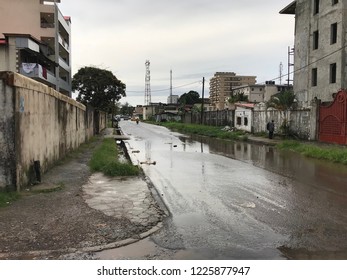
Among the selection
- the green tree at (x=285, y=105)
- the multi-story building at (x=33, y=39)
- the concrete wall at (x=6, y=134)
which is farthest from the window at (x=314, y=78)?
the concrete wall at (x=6, y=134)

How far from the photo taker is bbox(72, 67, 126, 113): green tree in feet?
158

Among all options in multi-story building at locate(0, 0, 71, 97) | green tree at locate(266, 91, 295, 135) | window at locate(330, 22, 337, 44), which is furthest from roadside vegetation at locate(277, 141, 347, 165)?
multi-story building at locate(0, 0, 71, 97)

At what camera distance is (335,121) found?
22656 mm

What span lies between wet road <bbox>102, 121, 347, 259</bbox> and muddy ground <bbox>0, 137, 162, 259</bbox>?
31.3 inches

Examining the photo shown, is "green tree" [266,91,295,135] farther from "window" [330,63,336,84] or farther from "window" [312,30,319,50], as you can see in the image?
"window" [312,30,319,50]

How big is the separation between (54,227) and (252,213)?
3486 millimetres

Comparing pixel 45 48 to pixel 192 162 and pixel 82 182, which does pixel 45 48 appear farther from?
pixel 82 182

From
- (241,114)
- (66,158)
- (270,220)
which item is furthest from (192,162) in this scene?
(241,114)

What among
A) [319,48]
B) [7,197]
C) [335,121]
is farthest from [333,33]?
[7,197]

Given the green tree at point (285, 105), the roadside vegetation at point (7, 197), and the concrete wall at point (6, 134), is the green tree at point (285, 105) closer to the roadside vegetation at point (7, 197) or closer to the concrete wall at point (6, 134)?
Answer: the concrete wall at point (6, 134)

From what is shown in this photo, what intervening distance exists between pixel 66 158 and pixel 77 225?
9213 mm

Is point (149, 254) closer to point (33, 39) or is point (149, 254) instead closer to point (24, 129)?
point (24, 129)

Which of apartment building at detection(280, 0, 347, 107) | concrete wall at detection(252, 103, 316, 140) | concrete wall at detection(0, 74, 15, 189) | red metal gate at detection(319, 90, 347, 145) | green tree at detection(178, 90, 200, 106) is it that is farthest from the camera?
green tree at detection(178, 90, 200, 106)

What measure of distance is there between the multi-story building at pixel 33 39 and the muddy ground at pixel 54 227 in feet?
102
